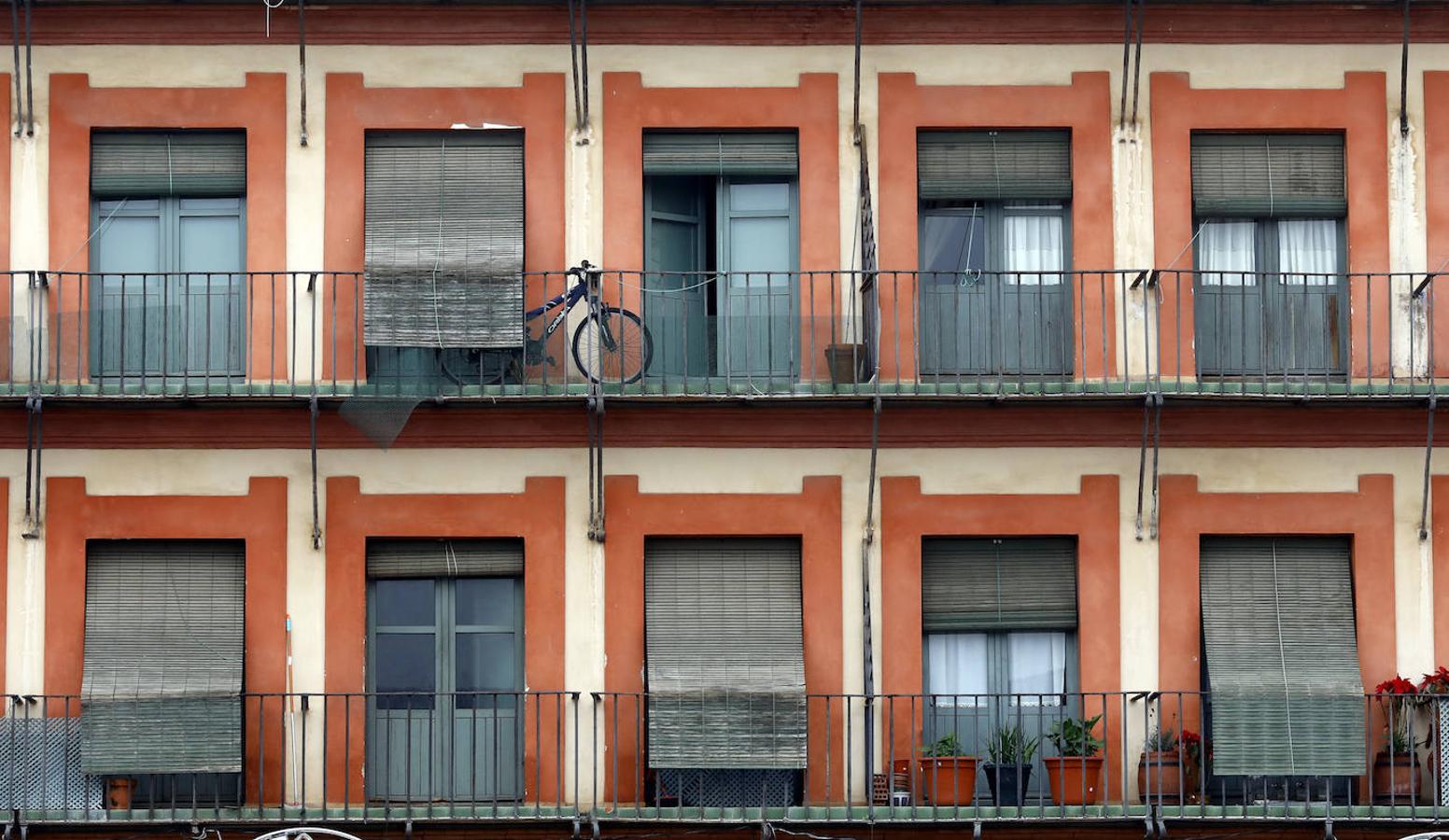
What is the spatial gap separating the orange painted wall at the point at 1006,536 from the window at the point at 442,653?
3.08 metres

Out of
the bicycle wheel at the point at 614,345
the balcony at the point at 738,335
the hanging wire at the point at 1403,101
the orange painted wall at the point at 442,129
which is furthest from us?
the hanging wire at the point at 1403,101

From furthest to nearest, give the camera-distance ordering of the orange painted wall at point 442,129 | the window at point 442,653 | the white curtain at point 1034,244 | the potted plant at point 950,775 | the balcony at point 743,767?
the white curtain at point 1034,244 → the orange painted wall at point 442,129 → the window at point 442,653 → the potted plant at point 950,775 → the balcony at point 743,767

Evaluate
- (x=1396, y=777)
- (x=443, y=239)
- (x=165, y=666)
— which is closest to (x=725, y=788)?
(x=165, y=666)

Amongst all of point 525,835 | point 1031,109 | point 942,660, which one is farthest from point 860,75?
point 525,835

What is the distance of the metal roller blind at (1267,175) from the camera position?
962 inches

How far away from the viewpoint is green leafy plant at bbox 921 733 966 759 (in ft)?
76.6

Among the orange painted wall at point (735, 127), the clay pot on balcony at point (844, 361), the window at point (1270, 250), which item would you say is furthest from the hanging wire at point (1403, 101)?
the clay pot on balcony at point (844, 361)

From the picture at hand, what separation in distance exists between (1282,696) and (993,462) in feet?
9.88

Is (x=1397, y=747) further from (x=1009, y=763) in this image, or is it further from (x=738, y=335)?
(x=738, y=335)

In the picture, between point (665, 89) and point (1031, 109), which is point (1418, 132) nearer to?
point (1031, 109)

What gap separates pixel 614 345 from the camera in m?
23.7

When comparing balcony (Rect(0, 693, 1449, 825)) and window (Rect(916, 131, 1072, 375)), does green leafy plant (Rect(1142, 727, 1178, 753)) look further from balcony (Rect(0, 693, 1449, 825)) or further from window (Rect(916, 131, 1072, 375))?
window (Rect(916, 131, 1072, 375))

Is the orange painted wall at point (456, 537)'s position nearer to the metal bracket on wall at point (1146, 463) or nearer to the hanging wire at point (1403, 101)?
the metal bracket on wall at point (1146, 463)

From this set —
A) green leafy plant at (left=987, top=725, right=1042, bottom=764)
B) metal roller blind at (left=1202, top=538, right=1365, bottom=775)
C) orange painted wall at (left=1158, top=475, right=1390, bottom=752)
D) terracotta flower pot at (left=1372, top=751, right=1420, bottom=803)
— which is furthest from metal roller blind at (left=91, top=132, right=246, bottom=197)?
terracotta flower pot at (left=1372, top=751, right=1420, bottom=803)
